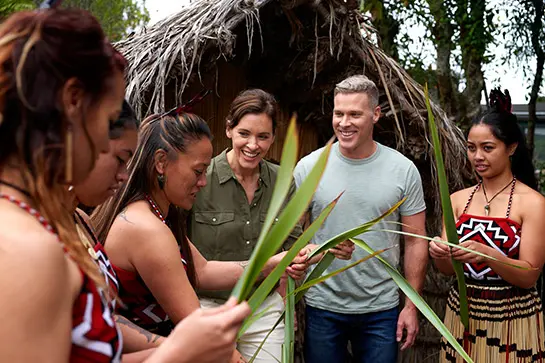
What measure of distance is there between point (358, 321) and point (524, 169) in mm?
1234

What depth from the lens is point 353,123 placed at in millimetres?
3748

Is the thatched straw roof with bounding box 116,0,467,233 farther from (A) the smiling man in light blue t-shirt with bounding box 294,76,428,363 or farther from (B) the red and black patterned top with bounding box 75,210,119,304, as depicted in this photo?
(B) the red and black patterned top with bounding box 75,210,119,304

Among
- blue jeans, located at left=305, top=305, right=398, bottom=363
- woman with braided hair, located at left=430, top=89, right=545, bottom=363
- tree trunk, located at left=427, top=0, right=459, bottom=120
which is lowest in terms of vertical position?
blue jeans, located at left=305, top=305, right=398, bottom=363

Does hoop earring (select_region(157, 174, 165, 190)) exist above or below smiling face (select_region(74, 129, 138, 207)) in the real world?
below

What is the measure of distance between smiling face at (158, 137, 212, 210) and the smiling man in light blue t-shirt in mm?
1347

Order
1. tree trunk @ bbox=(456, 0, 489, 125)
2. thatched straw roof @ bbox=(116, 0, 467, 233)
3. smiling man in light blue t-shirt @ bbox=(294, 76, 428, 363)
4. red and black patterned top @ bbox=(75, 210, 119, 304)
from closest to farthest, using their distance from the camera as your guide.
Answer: red and black patterned top @ bbox=(75, 210, 119, 304) → smiling man in light blue t-shirt @ bbox=(294, 76, 428, 363) → thatched straw roof @ bbox=(116, 0, 467, 233) → tree trunk @ bbox=(456, 0, 489, 125)

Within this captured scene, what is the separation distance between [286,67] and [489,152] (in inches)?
73.5

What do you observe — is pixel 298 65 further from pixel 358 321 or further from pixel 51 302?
pixel 51 302

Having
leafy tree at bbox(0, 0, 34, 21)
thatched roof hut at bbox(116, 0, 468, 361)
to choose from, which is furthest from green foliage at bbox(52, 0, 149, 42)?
thatched roof hut at bbox(116, 0, 468, 361)

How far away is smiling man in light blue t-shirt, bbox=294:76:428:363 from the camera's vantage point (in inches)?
145

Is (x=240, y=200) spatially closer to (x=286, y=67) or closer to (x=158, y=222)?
(x=158, y=222)

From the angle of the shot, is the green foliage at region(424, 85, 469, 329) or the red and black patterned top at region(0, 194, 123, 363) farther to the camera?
the green foliage at region(424, 85, 469, 329)

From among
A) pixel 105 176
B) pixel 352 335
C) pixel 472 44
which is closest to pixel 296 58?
pixel 352 335

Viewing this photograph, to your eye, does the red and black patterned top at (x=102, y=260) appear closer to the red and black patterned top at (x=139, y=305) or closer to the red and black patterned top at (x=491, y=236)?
the red and black patterned top at (x=139, y=305)
